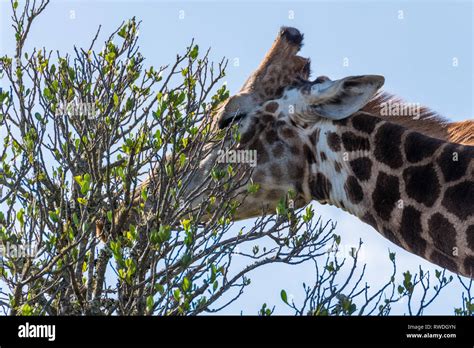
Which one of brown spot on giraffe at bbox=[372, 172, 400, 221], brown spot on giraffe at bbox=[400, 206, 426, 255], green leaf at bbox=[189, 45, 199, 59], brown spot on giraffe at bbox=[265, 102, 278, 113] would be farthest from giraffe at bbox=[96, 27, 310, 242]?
brown spot on giraffe at bbox=[400, 206, 426, 255]

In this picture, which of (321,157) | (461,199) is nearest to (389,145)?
(321,157)

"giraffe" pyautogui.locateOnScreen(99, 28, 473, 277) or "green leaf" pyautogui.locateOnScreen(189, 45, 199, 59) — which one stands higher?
"green leaf" pyautogui.locateOnScreen(189, 45, 199, 59)

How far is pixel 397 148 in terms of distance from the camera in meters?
8.53

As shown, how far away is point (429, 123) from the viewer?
9211mm

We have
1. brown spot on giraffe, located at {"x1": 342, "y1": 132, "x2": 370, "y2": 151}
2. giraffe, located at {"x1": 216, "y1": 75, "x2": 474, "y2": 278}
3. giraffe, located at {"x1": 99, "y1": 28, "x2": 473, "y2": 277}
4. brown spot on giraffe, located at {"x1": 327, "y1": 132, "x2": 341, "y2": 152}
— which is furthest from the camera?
brown spot on giraffe, located at {"x1": 327, "y1": 132, "x2": 341, "y2": 152}

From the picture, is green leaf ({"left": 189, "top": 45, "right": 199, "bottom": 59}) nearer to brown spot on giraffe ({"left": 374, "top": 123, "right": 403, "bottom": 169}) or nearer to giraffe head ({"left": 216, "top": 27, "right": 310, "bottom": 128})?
giraffe head ({"left": 216, "top": 27, "right": 310, "bottom": 128})

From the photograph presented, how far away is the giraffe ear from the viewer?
855 centimetres

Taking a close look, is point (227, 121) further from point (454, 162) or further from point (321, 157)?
point (454, 162)

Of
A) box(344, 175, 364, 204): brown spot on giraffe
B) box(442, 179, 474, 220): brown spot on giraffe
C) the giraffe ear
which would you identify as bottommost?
box(442, 179, 474, 220): brown spot on giraffe

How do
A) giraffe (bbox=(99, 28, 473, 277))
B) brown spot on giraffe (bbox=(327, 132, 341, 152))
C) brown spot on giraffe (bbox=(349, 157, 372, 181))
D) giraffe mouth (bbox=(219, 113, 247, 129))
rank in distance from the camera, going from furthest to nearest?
giraffe mouth (bbox=(219, 113, 247, 129))
brown spot on giraffe (bbox=(327, 132, 341, 152))
brown spot on giraffe (bbox=(349, 157, 372, 181))
giraffe (bbox=(99, 28, 473, 277))

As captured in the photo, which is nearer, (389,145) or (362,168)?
(389,145)

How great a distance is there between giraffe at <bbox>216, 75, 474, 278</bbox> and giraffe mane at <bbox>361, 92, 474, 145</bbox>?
461 millimetres

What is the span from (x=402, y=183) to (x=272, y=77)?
2586mm
